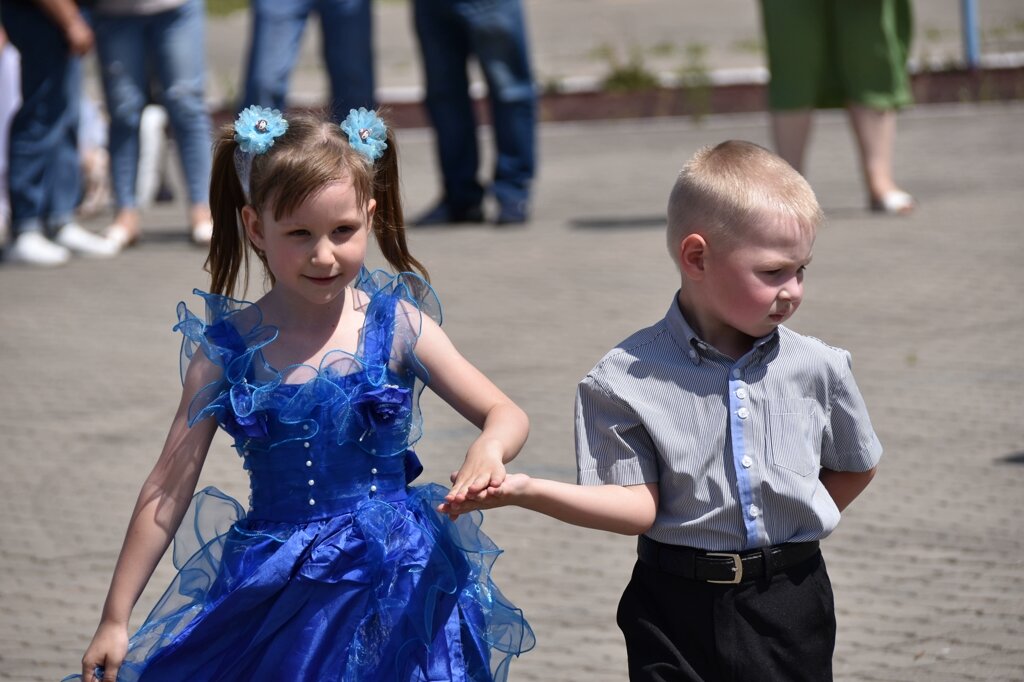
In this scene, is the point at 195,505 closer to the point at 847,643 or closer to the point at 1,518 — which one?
the point at 847,643

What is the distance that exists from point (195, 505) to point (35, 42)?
18.9ft

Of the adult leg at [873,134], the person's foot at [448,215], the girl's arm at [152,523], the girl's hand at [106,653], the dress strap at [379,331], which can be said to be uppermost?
the dress strap at [379,331]

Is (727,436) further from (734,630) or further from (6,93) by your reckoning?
(6,93)

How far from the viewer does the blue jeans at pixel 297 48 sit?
8758 mm

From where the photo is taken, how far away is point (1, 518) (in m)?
4.99

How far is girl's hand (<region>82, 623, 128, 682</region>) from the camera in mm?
2752

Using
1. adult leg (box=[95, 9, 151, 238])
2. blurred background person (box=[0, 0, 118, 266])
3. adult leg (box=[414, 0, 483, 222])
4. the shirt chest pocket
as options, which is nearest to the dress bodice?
the shirt chest pocket

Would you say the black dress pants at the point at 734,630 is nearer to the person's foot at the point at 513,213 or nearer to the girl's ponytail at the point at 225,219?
the girl's ponytail at the point at 225,219

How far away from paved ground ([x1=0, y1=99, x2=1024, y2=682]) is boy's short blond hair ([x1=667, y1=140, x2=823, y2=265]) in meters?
1.45

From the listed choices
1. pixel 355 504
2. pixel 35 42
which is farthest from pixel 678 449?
pixel 35 42

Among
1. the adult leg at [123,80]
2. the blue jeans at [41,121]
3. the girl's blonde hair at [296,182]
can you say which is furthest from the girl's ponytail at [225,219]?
the adult leg at [123,80]

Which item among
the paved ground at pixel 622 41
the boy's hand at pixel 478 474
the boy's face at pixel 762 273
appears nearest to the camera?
the boy's hand at pixel 478 474

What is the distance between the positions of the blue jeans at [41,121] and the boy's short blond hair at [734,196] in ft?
20.1

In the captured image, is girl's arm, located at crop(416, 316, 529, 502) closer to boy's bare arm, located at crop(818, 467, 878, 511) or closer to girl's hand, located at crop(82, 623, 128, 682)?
boy's bare arm, located at crop(818, 467, 878, 511)
